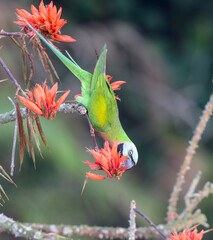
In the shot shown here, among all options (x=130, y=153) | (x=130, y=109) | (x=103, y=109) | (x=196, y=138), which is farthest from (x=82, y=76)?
(x=130, y=109)

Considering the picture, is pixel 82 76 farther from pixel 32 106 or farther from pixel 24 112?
pixel 32 106

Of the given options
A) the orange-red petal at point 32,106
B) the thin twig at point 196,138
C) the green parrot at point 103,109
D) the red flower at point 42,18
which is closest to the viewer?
the orange-red petal at point 32,106

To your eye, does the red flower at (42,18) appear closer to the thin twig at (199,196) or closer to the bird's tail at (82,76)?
the bird's tail at (82,76)

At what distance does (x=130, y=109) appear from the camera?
12.8ft

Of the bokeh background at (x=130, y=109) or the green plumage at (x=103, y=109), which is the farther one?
the bokeh background at (x=130, y=109)

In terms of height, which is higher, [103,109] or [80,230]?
[103,109]

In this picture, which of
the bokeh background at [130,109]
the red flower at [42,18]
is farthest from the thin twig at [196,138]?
the bokeh background at [130,109]

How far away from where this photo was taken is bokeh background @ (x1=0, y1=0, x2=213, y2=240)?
10.2 ft

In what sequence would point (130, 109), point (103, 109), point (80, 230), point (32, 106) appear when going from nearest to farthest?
point (32, 106) → point (80, 230) → point (103, 109) → point (130, 109)

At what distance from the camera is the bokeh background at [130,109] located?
3098 mm

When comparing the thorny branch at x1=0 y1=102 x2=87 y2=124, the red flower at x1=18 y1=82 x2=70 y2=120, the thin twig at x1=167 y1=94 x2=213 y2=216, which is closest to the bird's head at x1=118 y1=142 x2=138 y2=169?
the thin twig at x1=167 y1=94 x2=213 y2=216

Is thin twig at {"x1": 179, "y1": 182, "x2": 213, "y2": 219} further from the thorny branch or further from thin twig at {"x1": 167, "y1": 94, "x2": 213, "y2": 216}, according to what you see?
the thorny branch

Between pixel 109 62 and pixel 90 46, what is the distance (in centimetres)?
33

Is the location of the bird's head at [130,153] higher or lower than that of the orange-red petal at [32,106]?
higher
